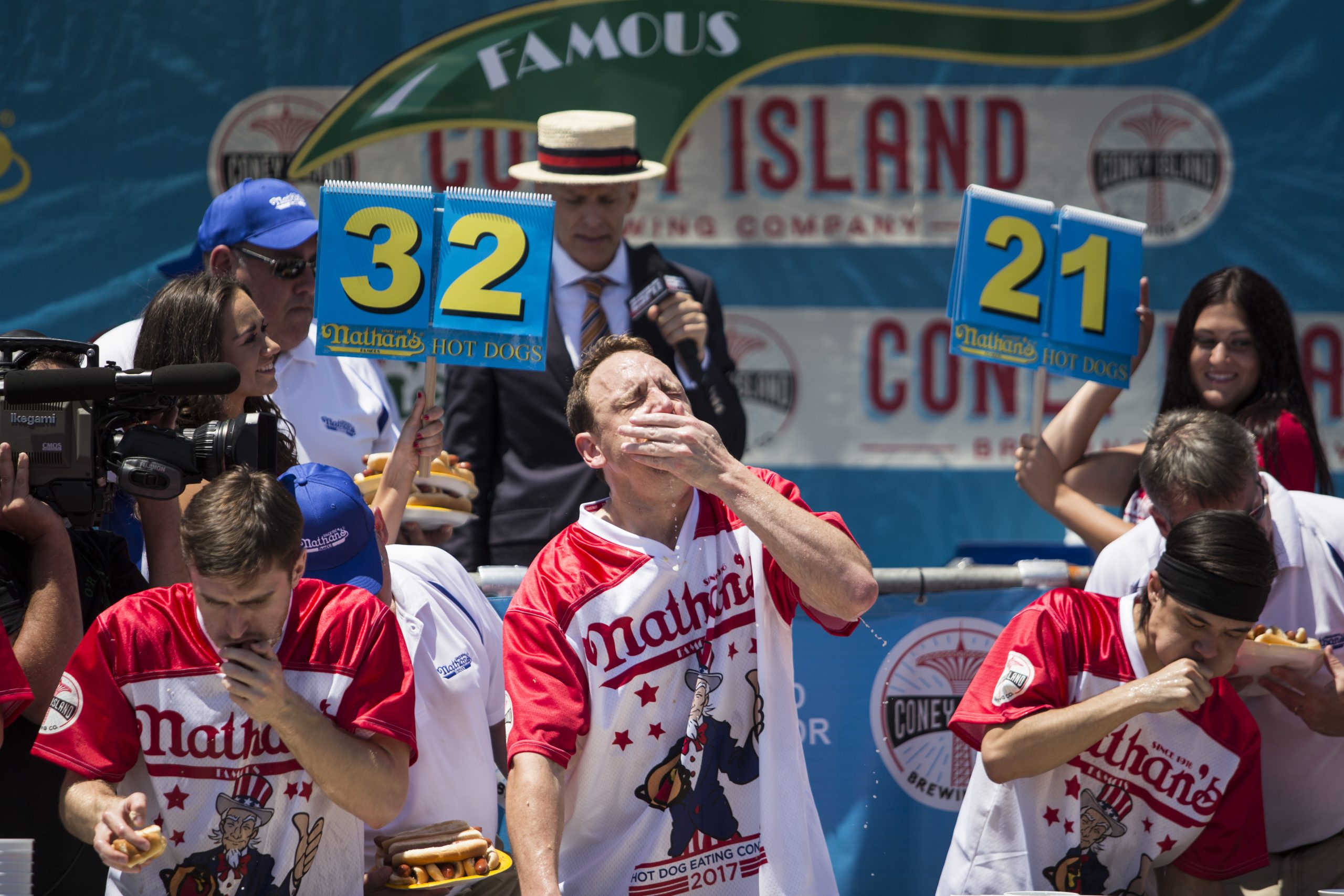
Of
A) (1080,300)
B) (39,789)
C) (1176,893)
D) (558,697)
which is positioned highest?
(1080,300)

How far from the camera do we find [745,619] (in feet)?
9.01

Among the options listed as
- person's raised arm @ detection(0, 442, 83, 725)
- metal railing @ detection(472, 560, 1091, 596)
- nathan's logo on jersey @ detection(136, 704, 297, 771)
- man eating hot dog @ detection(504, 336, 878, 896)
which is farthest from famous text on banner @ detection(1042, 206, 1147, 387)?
person's raised arm @ detection(0, 442, 83, 725)

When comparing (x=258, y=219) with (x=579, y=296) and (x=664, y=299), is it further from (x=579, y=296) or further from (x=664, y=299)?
(x=664, y=299)

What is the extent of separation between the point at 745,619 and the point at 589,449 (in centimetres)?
44

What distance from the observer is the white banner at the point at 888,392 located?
5.45 m

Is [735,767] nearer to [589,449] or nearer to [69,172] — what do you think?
[589,449]

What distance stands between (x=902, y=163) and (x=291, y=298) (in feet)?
8.01

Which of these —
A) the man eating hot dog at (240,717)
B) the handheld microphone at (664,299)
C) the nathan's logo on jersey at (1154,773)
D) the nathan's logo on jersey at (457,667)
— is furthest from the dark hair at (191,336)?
the nathan's logo on jersey at (1154,773)

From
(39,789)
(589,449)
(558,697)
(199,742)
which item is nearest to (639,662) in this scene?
(558,697)

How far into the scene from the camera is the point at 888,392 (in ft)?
17.9

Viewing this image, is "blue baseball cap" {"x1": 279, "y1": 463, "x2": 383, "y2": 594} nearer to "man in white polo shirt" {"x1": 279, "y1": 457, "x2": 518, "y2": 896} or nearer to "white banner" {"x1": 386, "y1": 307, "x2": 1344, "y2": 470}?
"man in white polo shirt" {"x1": 279, "y1": 457, "x2": 518, "y2": 896}

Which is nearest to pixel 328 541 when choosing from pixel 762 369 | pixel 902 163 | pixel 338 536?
pixel 338 536

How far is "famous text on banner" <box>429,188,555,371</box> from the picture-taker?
11.7 ft

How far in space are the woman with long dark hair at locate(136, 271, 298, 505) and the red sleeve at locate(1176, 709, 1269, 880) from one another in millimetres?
2127
